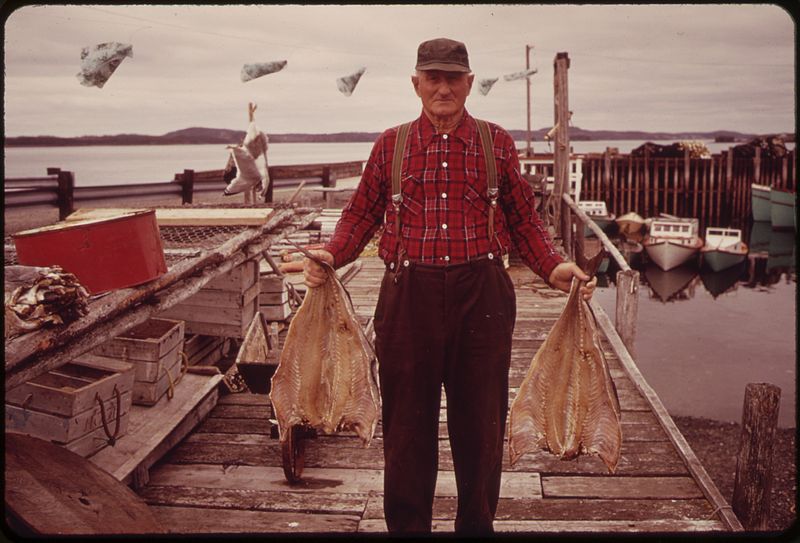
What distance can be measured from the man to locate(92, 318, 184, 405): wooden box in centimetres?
270

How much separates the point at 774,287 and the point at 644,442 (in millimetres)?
26956

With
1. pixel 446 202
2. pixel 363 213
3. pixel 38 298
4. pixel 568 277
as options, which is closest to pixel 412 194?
pixel 446 202

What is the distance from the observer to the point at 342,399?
10.4ft

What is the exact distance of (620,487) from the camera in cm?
466

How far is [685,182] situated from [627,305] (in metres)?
36.0

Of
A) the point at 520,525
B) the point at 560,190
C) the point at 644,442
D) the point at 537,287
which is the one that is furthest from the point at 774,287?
the point at 520,525

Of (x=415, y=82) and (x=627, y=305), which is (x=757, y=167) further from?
(x=415, y=82)

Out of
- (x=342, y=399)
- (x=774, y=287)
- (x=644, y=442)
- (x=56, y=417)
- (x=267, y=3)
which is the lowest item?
(x=774, y=287)

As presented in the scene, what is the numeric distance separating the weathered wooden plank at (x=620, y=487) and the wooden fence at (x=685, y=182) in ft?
127

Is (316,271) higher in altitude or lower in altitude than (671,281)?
higher

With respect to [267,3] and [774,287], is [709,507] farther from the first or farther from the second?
[774,287]

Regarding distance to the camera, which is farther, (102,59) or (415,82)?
(102,59)

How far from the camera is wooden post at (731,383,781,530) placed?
4652 millimetres

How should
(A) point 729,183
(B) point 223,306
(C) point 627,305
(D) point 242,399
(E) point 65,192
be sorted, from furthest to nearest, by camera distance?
(A) point 729,183
(E) point 65,192
(C) point 627,305
(B) point 223,306
(D) point 242,399
